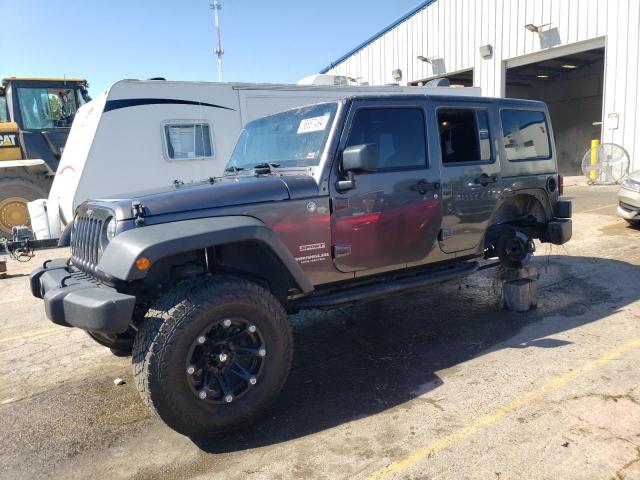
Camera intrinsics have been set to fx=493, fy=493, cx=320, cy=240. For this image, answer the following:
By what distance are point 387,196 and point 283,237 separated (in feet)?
3.15

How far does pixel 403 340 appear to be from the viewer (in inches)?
171

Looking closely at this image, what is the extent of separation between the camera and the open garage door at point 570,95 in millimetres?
22578

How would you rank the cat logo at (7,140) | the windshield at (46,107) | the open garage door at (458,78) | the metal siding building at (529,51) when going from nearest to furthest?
1. the cat logo at (7,140)
2. the windshield at (46,107)
3. the metal siding building at (529,51)
4. the open garage door at (458,78)

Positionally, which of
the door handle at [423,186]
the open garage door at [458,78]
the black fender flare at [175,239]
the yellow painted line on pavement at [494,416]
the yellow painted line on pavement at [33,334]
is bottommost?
the yellow painted line on pavement at [494,416]

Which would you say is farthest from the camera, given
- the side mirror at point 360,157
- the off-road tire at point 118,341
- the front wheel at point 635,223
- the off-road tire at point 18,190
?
the off-road tire at point 18,190

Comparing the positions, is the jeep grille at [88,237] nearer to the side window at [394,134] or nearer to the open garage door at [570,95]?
the side window at [394,134]

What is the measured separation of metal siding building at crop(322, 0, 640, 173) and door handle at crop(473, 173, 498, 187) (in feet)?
Result: 41.7

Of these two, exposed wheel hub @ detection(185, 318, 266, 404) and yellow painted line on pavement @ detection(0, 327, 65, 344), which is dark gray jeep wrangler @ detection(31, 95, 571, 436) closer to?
exposed wheel hub @ detection(185, 318, 266, 404)

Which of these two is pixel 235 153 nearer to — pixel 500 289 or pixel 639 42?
pixel 500 289

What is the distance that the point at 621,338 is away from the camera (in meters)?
4.06

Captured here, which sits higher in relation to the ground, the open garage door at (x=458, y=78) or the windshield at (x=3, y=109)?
the open garage door at (x=458, y=78)

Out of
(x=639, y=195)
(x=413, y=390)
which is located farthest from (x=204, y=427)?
(x=639, y=195)

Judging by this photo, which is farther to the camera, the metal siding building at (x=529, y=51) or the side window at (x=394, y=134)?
the metal siding building at (x=529, y=51)

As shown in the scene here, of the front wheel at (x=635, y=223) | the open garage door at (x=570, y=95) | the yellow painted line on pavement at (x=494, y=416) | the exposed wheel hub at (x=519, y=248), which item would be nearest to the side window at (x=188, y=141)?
the exposed wheel hub at (x=519, y=248)
